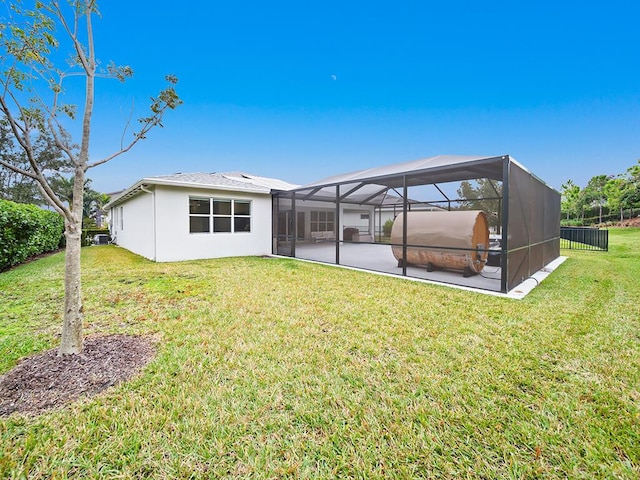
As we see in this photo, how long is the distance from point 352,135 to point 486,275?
16400 millimetres

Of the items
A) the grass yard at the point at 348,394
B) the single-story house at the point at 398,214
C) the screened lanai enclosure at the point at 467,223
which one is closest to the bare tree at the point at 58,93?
the grass yard at the point at 348,394

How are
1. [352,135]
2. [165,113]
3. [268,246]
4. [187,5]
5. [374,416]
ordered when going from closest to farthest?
[374,416], [165,113], [187,5], [268,246], [352,135]

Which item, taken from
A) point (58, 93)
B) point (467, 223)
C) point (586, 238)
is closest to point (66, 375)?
point (58, 93)

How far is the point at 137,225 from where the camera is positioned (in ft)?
38.7

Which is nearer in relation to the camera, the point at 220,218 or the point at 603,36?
the point at 220,218

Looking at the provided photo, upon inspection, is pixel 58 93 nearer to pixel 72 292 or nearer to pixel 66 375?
pixel 72 292

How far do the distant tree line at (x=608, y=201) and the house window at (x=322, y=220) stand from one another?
98.2 ft

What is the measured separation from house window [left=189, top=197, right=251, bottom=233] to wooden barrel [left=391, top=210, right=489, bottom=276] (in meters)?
6.09

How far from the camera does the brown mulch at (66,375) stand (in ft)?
7.26

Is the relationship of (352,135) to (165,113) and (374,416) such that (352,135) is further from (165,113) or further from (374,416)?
(374,416)

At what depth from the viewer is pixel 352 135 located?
21.3m

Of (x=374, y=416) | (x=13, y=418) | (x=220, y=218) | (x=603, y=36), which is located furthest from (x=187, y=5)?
(x=603, y=36)

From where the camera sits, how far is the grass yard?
1685 millimetres

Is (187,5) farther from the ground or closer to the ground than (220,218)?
farther from the ground
